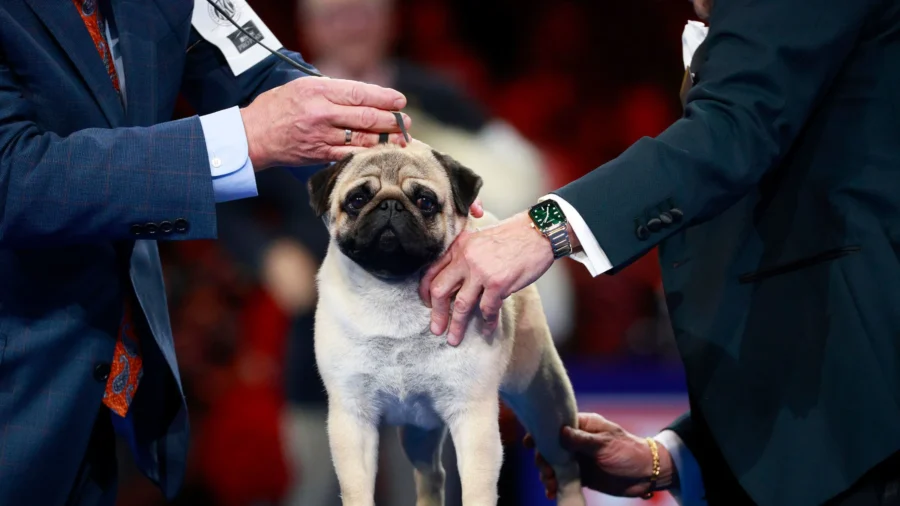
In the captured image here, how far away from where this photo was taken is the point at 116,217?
42.8 inches

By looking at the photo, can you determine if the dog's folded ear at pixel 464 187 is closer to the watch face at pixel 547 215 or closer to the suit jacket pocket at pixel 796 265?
the watch face at pixel 547 215

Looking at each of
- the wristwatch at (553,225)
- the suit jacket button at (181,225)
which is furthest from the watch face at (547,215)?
the suit jacket button at (181,225)

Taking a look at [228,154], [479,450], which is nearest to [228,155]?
[228,154]

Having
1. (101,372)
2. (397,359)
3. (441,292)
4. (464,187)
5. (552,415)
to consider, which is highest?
(464,187)

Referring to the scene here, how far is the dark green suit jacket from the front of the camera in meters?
1.03

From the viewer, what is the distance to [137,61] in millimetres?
1280

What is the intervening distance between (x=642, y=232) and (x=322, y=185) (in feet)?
1.88

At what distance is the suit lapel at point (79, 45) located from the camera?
1155 millimetres

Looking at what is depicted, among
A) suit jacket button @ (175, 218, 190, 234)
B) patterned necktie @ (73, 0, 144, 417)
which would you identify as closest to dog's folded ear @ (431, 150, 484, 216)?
suit jacket button @ (175, 218, 190, 234)

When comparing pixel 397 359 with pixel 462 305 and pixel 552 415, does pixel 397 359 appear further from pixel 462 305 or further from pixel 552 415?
pixel 552 415

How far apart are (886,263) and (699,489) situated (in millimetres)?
811

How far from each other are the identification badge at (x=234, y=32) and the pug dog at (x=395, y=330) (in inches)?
12.4

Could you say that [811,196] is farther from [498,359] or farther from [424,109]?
[424,109]

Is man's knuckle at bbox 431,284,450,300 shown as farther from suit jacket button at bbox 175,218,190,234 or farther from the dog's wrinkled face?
suit jacket button at bbox 175,218,190,234
